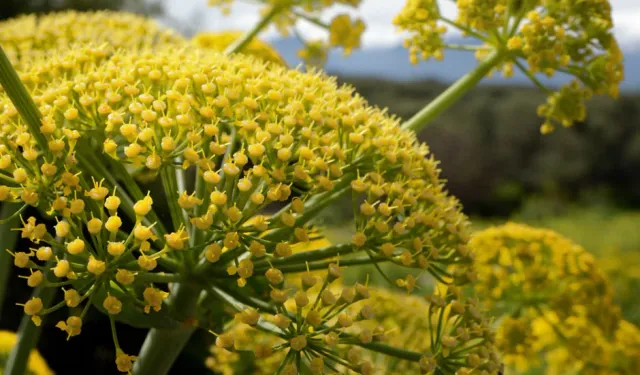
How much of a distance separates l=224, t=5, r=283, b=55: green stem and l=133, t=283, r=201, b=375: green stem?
598 mm

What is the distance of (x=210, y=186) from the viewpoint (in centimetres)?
78

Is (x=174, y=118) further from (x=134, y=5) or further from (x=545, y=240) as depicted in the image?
(x=134, y=5)

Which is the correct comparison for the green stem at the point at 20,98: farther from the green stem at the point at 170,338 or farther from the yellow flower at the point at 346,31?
the yellow flower at the point at 346,31

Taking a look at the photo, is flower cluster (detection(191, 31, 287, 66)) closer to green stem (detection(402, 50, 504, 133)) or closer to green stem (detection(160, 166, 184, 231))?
green stem (detection(402, 50, 504, 133))

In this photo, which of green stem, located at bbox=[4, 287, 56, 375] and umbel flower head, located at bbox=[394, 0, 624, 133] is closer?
green stem, located at bbox=[4, 287, 56, 375]

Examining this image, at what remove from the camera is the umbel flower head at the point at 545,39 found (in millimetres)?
1108

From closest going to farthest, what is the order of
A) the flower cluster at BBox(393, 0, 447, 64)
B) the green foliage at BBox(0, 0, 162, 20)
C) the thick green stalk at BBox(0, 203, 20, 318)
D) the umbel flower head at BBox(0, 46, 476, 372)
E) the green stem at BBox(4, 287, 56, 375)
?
the umbel flower head at BBox(0, 46, 476, 372) < the green stem at BBox(4, 287, 56, 375) < the thick green stalk at BBox(0, 203, 20, 318) < the flower cluster at BBox(393, 0, 447, 64) < the green foliage at BBox(0, 0, 162, 20)

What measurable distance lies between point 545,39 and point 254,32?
22.9 inches

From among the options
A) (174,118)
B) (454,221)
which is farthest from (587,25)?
(174,118)

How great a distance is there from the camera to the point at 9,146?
0.78m

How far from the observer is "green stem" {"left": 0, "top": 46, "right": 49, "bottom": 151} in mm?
747

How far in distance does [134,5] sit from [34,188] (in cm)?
1117

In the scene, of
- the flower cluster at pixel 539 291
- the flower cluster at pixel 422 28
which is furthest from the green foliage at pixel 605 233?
the flower cluster at pixel 422 28

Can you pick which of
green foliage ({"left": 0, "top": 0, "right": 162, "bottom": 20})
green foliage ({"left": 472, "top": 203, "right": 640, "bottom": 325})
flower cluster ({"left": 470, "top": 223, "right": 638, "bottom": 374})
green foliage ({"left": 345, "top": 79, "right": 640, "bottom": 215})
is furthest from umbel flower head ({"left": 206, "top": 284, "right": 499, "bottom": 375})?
green foliage ({"left": 345, "top": 79, "right": 640, "bottom": 215})
